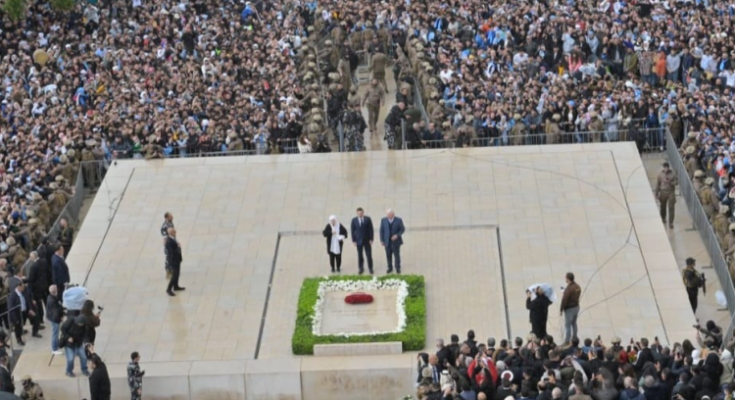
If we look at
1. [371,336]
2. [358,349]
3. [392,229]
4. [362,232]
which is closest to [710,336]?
[371,336]

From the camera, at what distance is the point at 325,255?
40.8 meters

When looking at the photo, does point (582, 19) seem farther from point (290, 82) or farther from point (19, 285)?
point (19, 285)

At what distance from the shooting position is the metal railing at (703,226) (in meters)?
38.1

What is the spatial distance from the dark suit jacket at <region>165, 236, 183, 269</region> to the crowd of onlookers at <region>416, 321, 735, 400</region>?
7.29 meters

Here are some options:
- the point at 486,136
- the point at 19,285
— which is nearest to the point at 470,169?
the point at 486,136

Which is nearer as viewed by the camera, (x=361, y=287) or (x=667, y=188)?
(x=361, y=287)

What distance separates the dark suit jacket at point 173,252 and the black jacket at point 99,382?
191 inches

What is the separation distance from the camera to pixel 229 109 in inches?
1921

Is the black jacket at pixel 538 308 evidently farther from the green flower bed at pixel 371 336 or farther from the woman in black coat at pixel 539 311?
the green flower bed at pixel 371 336

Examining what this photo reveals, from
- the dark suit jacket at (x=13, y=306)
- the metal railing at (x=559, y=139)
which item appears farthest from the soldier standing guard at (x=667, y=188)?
the dark suit jacket at (x=13, y=306)

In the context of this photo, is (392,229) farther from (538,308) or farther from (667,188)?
(667,188)

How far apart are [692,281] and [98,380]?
12.6 meters

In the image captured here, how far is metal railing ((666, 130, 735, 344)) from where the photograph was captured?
38.1 metres

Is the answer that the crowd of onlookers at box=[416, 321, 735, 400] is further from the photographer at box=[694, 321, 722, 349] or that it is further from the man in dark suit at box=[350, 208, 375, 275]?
the man in dark suit at box=[350, 208, 375, 275]
